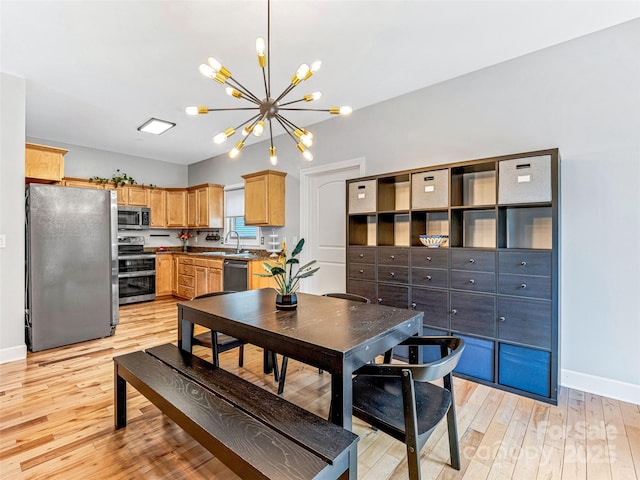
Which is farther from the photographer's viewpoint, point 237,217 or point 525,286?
point 237,217

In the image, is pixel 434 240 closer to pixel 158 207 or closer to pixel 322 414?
pixel 322 414

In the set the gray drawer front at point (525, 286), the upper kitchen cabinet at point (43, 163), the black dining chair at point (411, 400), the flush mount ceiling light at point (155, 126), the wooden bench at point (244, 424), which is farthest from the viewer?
the flush mount ceiling light at point (155, 126)

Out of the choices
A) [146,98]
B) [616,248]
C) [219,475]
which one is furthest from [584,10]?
[146,98]

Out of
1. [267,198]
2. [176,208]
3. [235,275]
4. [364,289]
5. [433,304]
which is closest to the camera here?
[433,304]

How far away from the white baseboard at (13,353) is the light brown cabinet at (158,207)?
335cm

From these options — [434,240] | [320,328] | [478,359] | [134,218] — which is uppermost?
[134,218]

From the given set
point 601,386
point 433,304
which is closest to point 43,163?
point 433,304

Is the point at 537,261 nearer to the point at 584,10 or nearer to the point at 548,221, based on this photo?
the point at 548,221

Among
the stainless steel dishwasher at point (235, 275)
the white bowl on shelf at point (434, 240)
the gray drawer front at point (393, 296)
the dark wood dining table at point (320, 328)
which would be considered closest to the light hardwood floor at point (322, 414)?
the dark wood dining table at point (320, 328)

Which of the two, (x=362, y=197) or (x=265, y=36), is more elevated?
(x=265, y=36)

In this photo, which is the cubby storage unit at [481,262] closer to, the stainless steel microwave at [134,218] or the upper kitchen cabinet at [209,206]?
the upper kitchen cabinet at [209,206]

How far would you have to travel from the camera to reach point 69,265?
352 centimetres

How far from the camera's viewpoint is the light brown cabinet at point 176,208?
6379mm

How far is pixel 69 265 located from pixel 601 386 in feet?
16.8
